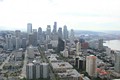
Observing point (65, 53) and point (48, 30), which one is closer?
point (65, 53)

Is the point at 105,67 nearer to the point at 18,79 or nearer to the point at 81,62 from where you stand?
the point at 81,62

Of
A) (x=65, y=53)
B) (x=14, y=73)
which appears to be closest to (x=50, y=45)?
(x=65, y=53)

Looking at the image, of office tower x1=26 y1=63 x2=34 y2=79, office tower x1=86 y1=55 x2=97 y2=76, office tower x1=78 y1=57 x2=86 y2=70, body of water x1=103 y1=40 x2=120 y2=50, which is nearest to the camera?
office tower x1=26 y1=63 x2=34 y2=79

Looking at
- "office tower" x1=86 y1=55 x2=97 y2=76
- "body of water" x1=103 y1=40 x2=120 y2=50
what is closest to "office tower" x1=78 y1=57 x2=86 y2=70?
"office tower" x1=86 y1=55 x2=97 y2=76

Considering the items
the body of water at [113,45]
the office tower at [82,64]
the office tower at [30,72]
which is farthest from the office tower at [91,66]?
the body of water at [113,45]

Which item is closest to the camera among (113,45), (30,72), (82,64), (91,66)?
(30,72)

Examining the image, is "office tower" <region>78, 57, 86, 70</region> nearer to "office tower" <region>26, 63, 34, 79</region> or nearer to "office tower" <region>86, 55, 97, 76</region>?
"office tower" <region>86, 55, 97, 76</region>

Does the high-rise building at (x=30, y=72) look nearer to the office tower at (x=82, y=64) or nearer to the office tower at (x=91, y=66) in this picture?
the office tower at (x=91, y=66)

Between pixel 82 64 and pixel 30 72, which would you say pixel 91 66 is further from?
pixel 30 72

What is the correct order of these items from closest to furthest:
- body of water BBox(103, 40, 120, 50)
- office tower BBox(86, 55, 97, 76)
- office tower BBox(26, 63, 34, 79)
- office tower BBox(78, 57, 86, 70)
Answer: office tower BBox(26, 63, 34, 79)
office tower BBox(86, 55, 97, 76)
office tower BBox(78, 57, 86, 70)
body of water BBox(103, 40, 120, 50)

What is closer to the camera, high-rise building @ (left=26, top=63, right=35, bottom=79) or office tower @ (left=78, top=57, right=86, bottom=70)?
high-rise building @ (left=26, top=63, right=35, bottom=79)

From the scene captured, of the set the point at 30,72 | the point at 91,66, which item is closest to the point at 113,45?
the point at 91,66
